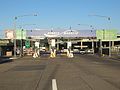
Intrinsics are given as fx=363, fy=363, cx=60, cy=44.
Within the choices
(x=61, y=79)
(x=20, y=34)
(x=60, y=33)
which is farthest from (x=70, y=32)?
(x=61, y=79)

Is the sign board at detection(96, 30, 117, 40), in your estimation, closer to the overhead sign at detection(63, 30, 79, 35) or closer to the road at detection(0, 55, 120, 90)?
the overhead sign at detection(63, 30, 79, 35)

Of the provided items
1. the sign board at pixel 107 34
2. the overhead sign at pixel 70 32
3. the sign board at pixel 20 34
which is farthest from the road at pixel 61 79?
the overhead sign at pixel 70 32

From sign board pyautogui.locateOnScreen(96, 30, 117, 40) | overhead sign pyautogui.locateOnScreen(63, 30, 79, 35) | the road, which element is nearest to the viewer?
the road

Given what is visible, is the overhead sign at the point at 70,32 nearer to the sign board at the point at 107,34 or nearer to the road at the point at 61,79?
the sign board at the point at 107,34

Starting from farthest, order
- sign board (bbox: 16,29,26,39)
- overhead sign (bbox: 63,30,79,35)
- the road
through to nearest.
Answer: overhead sign (bbox: 63,30,79,35), sign board (bbox: 16,29,26,39), the road

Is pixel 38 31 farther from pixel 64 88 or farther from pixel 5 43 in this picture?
pixel 64 88

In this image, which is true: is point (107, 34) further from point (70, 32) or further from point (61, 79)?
point (61, 79)

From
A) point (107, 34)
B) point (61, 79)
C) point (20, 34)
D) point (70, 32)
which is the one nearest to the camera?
point (61, 79)

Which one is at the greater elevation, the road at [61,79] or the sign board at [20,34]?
the sign board at [20,34]

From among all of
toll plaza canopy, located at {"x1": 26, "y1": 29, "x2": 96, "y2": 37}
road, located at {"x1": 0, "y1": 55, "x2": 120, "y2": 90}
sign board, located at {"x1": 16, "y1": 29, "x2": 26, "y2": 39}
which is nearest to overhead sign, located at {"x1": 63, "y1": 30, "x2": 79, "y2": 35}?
toll plaza canopy, located at {"x1": 26, "y1": 29, "x2": 96, "y2": 37}

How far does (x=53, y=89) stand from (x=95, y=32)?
82.6 m

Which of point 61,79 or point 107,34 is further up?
point 107,34

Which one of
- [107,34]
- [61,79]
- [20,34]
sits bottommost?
[61,79]

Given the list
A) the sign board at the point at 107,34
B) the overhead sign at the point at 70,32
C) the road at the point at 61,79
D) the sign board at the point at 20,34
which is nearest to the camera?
the road at the point at 61,79
